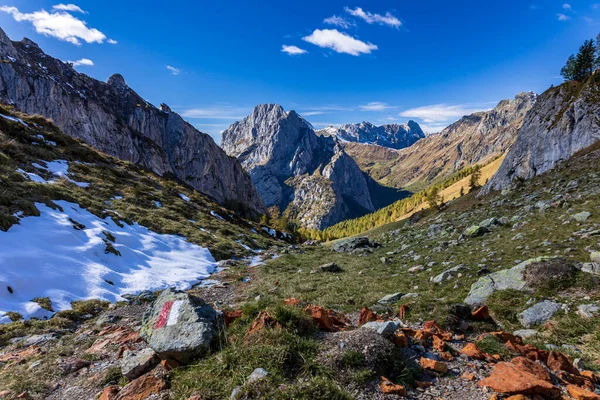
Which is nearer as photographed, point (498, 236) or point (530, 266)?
point (530, 266)

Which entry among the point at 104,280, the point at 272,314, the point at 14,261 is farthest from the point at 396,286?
the point at 14,261

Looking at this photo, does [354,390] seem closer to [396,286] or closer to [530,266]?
[530,266]

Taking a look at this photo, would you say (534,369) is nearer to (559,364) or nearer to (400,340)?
(559,364)

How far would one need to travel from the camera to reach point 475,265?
16.7 m

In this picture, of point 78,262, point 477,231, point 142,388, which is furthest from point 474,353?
point 477,231

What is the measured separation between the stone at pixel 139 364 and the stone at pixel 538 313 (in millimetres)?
11811

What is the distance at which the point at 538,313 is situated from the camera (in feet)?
31.4

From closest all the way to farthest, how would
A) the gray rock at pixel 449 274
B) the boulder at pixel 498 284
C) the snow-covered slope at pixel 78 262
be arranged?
the boulder at pixel 498 284 < the snow-covered slope at pixel 78 262 < the gray rock at pixel 449 274

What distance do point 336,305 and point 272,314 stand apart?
759cm

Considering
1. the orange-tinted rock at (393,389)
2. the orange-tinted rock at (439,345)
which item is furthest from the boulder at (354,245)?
the orange-tinted rock at (393,389)

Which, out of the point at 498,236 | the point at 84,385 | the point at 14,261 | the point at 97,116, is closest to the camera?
the point at 84,385

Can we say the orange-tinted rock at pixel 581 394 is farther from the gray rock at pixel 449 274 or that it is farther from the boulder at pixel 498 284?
the gray rock at pixel 449 274

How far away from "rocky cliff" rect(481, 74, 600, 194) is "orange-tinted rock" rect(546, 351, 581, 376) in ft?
212

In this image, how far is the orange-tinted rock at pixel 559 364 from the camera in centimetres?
609
